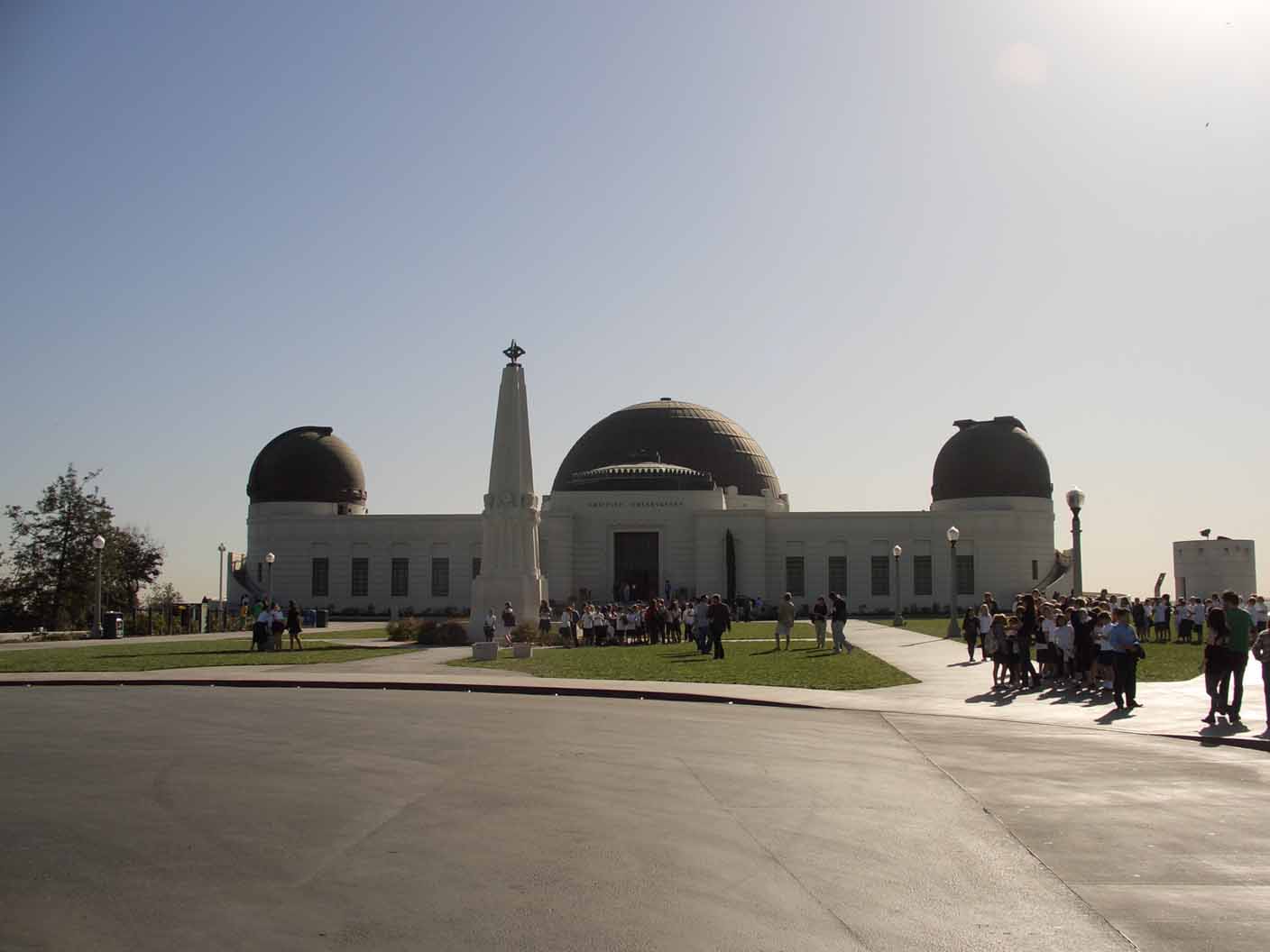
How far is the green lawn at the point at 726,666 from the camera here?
22.7 metres

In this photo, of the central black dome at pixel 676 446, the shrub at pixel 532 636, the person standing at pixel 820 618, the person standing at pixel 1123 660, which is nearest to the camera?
the person standing at pixel 1123 660

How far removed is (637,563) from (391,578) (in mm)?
14240

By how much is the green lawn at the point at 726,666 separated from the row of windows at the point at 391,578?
115ft

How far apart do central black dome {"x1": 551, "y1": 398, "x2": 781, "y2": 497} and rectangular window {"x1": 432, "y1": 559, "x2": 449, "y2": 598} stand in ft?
41.6

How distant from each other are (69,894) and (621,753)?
266 inches

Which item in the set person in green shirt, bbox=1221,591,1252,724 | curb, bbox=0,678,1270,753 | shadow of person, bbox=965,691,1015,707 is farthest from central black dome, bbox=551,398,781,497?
person in green shirt, bbox=1221,591,1252,724

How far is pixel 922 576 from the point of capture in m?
67.6

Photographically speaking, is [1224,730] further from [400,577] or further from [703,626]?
[400,577]

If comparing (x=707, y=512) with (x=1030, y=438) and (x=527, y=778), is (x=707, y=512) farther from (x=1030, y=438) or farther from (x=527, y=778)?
(x=527, y=778)

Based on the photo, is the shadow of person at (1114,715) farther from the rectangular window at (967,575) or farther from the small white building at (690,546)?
the rectangular window at (967,575)

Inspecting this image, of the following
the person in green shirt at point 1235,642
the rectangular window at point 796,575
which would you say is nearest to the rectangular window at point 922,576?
the rectangular window at point 796,575

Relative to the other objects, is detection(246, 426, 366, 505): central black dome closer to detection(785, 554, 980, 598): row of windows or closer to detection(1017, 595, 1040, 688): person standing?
detection(785, 554, 980, 598): row of windows

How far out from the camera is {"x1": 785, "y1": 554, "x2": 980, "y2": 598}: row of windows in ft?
221

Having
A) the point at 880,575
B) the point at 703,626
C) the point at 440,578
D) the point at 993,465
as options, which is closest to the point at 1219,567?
the point at 993,465
